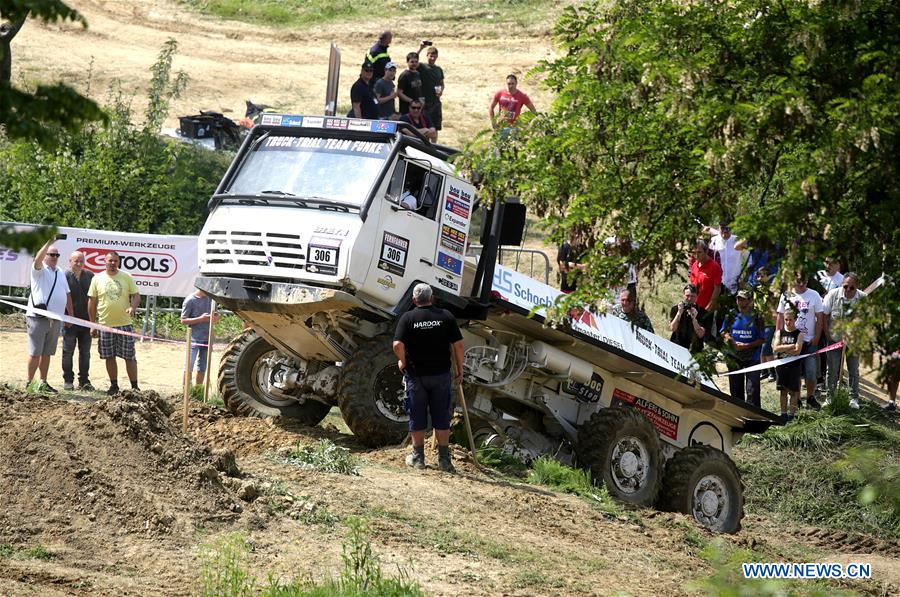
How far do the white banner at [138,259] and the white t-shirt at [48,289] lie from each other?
398 cm

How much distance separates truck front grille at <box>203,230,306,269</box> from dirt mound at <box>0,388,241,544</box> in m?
1.98

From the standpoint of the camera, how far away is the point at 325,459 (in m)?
11.9

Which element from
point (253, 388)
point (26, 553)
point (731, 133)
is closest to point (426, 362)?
point (253, 388)

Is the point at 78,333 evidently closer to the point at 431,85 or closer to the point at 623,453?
the point at 623,453


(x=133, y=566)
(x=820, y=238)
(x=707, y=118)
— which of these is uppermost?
(x=707, y=118)

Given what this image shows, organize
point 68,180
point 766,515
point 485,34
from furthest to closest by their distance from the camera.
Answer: point 485,34 → point 68,180 → point 766,515

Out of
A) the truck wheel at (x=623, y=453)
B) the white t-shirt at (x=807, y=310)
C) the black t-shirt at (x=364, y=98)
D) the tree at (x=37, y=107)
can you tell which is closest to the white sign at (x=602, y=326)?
the truck wheel at (x=623, y=453)

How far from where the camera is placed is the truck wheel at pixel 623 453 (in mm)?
13602

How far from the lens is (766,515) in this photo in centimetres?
1644

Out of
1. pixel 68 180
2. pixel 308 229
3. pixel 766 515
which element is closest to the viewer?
pixel 308 229

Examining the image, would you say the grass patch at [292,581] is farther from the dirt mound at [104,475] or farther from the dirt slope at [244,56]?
the dirt slope at [244,56]

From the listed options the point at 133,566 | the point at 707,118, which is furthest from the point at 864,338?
the point at 133,566

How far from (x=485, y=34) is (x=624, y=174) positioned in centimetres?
3271

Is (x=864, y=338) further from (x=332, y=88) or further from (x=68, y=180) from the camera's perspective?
(x=68, y=180)
